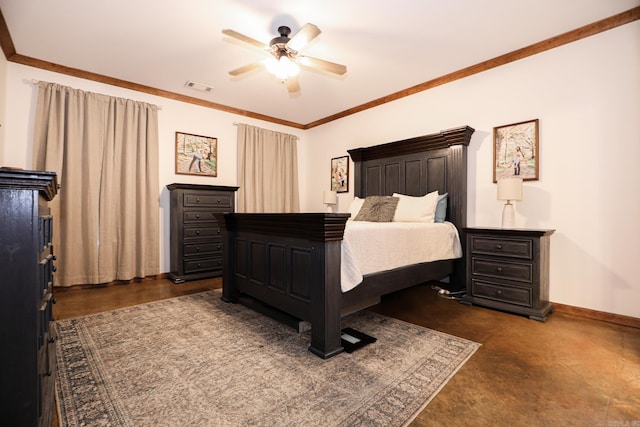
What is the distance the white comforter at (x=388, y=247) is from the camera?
2.05m

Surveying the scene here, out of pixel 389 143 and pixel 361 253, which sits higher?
pixel 389 143

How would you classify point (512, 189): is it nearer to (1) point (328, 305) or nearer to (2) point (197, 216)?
(1) point (328, 305)

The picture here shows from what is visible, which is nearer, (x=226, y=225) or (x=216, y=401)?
(x=216, y=401)

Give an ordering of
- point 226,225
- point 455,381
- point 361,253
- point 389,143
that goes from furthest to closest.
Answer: point 389,143
point 226,225
point 361,253
point 455,381

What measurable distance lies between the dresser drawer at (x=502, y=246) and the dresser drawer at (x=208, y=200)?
3.20 meters

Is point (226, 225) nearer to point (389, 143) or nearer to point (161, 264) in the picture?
point (161, 264)

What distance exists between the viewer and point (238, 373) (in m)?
1.70

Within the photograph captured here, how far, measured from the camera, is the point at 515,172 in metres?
3.15

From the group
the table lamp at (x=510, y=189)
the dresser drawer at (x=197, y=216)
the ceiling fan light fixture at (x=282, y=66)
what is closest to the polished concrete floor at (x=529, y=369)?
the table lamp at (x=510, y=189)

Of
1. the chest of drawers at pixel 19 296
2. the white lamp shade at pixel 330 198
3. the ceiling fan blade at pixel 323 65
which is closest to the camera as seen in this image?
the chest of drawers at pixel 19 296

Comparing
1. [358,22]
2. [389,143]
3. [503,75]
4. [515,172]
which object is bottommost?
[515,172]

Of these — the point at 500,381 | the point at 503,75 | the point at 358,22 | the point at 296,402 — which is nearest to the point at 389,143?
the point at 503,75

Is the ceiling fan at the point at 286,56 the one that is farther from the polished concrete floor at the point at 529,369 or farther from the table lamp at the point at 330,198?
the polished concrete floor at the point at 529,369

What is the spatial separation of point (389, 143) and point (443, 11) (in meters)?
1.80
